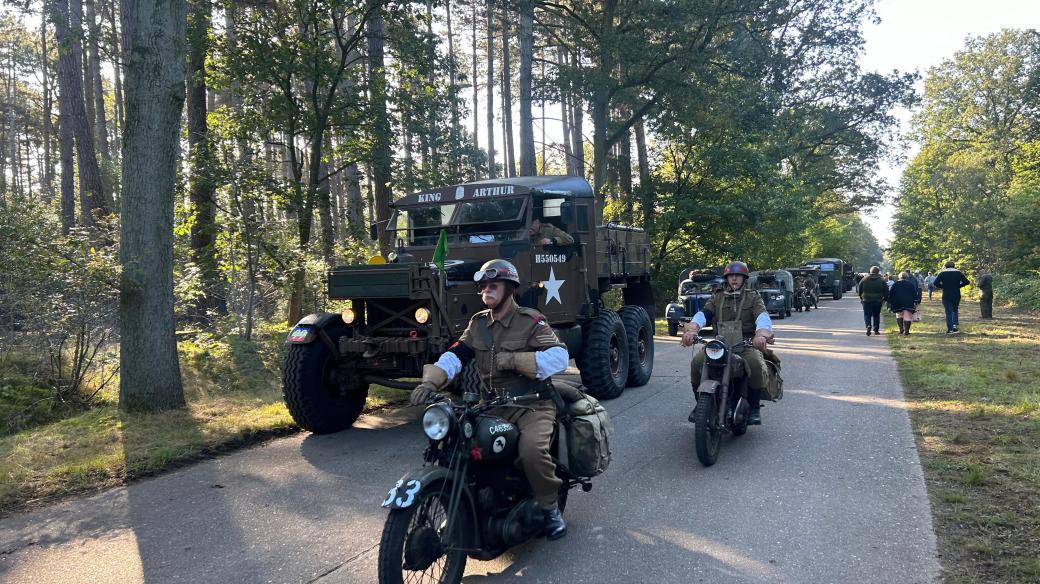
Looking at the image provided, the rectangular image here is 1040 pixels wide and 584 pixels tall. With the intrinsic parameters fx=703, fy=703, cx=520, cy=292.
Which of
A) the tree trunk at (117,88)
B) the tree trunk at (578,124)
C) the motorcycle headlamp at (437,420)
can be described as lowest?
the motorcycle headlamp at (437,420)

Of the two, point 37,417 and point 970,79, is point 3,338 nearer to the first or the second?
point 37,417

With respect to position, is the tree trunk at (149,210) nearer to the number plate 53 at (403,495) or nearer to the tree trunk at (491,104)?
the number plate 53 at (403,495)

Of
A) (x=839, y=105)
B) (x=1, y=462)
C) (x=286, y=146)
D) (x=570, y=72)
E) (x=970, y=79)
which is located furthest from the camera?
(x=970, y=79)

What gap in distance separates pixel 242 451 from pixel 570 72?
680 inches

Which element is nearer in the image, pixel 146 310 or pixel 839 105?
pixel 146 310

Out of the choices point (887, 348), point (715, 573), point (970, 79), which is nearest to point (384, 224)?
point (715, 573)

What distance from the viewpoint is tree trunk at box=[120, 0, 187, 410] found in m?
7.77

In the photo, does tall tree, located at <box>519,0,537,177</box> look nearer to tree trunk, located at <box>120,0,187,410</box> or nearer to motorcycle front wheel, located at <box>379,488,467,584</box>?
tree trunk, located at <box>120,0,187,410</box>

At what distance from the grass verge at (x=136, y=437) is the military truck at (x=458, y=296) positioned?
82 cm

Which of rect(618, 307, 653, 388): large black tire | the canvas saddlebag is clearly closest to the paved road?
the canvas saddlebag

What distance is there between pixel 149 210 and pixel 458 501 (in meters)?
6.18

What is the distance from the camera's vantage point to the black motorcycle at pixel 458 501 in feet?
10.8

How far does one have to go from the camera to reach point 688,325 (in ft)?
20.8

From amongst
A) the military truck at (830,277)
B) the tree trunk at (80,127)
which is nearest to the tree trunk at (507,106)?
the tree trunk at (80,127)
